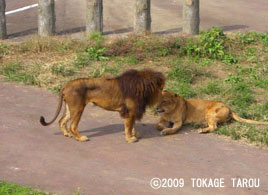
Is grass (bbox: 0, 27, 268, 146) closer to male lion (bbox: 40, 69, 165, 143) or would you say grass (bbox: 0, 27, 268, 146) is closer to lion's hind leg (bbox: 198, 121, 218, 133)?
lion's hind leg (bbox: 198, 121, 218, 133)

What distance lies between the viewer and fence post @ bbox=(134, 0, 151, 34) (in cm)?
1291

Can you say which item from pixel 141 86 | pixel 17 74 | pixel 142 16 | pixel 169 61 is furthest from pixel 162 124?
pixel 142 16

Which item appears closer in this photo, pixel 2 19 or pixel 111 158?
pixel 111 158

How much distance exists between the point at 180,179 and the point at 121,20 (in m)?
10.1

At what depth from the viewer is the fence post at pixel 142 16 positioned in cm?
1291

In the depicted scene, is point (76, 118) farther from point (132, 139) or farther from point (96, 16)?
point (96, 16)

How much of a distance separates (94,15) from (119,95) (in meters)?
5.30

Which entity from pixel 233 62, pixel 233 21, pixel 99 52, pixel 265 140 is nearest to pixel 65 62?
pixel 99 52

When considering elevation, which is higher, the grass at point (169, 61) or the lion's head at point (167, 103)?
the grass at point (169, 61)

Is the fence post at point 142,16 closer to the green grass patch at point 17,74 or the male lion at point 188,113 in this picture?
the green grass patch at point 17,74

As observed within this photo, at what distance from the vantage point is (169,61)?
11.7 meters

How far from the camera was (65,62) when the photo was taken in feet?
37.8

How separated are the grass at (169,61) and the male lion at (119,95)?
209cm

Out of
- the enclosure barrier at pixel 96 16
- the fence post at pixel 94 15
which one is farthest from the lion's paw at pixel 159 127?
the fence post at pixel 94 15
